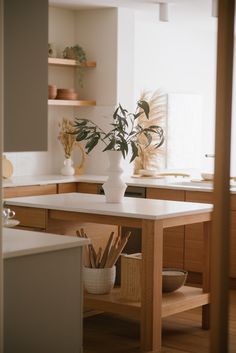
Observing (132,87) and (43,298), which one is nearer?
(43,298)

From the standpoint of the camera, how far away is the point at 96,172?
8031 mm

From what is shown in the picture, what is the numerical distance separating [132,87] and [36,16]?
15.1 ft

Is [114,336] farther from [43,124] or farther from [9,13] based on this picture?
[9,13]

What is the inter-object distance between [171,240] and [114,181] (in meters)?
1.83

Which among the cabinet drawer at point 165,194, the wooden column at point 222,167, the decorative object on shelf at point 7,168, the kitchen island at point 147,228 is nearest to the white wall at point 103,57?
the decorative object on shelf at point 7,168

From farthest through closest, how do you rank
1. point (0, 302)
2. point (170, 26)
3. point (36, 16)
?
point (170, 26)
point (36, 16)
point (0, 302)

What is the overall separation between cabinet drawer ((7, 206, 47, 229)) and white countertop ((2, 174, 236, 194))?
1.19 m

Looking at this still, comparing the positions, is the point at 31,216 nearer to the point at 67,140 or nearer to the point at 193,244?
the point at 193,244

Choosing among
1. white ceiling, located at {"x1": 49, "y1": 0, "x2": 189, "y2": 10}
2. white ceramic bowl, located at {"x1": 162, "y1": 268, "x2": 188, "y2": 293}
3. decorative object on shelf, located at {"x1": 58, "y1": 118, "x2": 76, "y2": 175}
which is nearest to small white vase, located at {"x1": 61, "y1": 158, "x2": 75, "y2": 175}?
decorative object on shelf, located at {"x1": 58, "y1": 118, "x2": 76, "y2": 175}

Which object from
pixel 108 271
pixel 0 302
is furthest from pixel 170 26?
pixel 0 302

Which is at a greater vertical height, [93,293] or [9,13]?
[9,13]

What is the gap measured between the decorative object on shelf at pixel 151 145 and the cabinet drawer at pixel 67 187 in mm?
992

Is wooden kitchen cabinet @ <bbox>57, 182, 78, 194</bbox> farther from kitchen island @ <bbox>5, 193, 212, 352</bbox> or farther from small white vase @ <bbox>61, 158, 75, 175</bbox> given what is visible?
kitchen island @ <bbox>5, 193, 212, 352</bbox>

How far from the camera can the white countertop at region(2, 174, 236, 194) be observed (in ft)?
22.5
